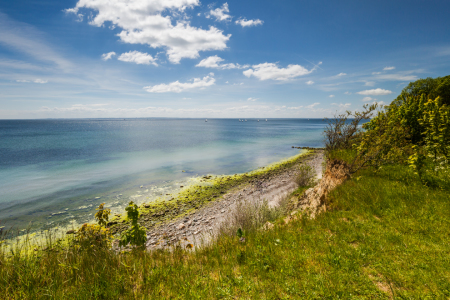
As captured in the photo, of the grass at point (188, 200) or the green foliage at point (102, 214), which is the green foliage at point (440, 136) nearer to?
the green foliage at point (102, 214)

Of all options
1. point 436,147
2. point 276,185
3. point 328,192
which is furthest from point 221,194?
point 436,147

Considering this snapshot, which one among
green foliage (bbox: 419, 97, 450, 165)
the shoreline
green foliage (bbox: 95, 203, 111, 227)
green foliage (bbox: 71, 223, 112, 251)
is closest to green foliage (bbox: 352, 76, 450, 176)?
green foliage (bbox: 419, 97, 450, 165)

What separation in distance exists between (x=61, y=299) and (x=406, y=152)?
1690 centimetres

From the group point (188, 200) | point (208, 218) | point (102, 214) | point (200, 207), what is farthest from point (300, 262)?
point (188, 200)

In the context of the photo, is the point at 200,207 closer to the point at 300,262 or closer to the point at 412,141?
the point at 300,262

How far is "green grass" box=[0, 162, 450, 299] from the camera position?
12.6ft

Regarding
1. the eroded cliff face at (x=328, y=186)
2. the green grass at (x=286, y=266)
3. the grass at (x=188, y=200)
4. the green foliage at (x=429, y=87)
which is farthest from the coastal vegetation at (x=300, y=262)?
the green foliage at (x=429, y=87)

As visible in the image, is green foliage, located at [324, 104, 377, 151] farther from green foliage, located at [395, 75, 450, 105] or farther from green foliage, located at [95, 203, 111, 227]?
green foliage, located at [395, 75, 450, 105]

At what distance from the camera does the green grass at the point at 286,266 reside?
3.84 m

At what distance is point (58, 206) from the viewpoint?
1689 centimetres

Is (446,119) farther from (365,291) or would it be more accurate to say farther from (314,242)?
(365,291)

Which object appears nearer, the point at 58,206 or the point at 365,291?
the point at 365,291

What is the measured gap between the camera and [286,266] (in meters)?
4.59

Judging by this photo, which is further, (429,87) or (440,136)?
(429,87)
